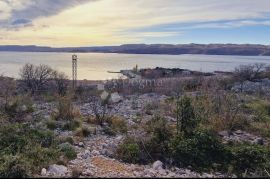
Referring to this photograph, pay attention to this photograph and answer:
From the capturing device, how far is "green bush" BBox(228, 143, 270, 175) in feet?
28.0

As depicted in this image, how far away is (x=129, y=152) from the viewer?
909 centimetres

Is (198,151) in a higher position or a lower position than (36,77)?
higher

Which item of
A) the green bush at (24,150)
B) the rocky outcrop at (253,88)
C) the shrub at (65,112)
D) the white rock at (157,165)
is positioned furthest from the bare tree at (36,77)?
the white rock at (157,165)

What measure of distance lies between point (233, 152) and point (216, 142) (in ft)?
1.37

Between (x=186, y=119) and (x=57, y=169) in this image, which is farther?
(x=186, y=119)

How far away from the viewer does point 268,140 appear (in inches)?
445

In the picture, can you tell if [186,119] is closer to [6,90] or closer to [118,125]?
[118,125]

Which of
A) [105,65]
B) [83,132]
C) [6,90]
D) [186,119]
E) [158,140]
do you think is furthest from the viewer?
[105,65]

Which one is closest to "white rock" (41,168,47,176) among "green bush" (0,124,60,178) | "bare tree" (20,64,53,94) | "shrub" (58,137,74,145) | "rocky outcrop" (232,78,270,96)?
"green bush" (0,124,60,178)

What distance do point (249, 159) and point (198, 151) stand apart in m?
1.08

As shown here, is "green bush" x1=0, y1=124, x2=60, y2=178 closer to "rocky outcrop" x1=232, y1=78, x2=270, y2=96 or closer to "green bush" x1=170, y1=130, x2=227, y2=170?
"green bush" x1=170, y1=130, x2=227, y2=170

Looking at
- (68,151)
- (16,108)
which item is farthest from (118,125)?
(16,108)

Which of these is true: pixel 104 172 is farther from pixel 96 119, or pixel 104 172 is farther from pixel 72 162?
pixel 96 119

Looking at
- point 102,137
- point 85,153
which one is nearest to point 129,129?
point 102,137
